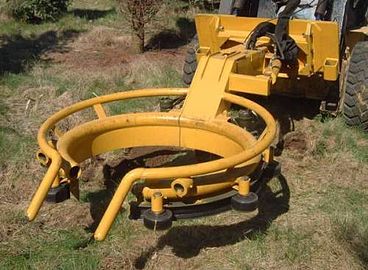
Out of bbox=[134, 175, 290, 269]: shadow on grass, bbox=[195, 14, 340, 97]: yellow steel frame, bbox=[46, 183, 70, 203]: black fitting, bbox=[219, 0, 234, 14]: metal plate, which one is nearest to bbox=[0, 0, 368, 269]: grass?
bbox=[134, 175, 290, 269]: shadow on grass

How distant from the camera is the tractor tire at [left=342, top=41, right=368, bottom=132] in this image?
5457mm

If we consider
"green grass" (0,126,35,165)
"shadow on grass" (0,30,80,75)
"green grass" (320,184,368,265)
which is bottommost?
"shadow on grass" (0,30,80,75)

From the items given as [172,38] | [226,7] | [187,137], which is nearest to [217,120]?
[187,137]

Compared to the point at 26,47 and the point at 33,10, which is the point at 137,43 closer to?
the point at 26,47

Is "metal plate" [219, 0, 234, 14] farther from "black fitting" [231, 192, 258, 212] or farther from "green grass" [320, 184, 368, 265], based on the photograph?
"black fitting" [231, 192, 258, 212]

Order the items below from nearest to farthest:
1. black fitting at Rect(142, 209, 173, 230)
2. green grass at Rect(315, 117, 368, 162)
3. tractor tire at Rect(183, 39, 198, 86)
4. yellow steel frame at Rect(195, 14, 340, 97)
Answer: black fitting at Rect(142, 209, 173, 230), yellow steel frame at Rect(195, 14, 340, 97), green grass at Rect(315, 117, 368, 162), tractor tire at Rect(183, 39, 198, 86)

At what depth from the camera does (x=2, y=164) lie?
4973 mm

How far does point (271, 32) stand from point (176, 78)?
→ 2567 mm

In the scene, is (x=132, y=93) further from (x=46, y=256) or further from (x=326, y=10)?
(x=326, y=10)

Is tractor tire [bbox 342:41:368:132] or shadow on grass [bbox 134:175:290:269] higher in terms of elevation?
tractor tire [bbox 342:41:368:132]

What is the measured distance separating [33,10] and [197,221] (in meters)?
7.75

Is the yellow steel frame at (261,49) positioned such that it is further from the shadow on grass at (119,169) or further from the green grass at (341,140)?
the shadow on grass at (119,169)

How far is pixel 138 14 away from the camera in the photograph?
8.44 m

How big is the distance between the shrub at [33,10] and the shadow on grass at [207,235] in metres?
7.75
